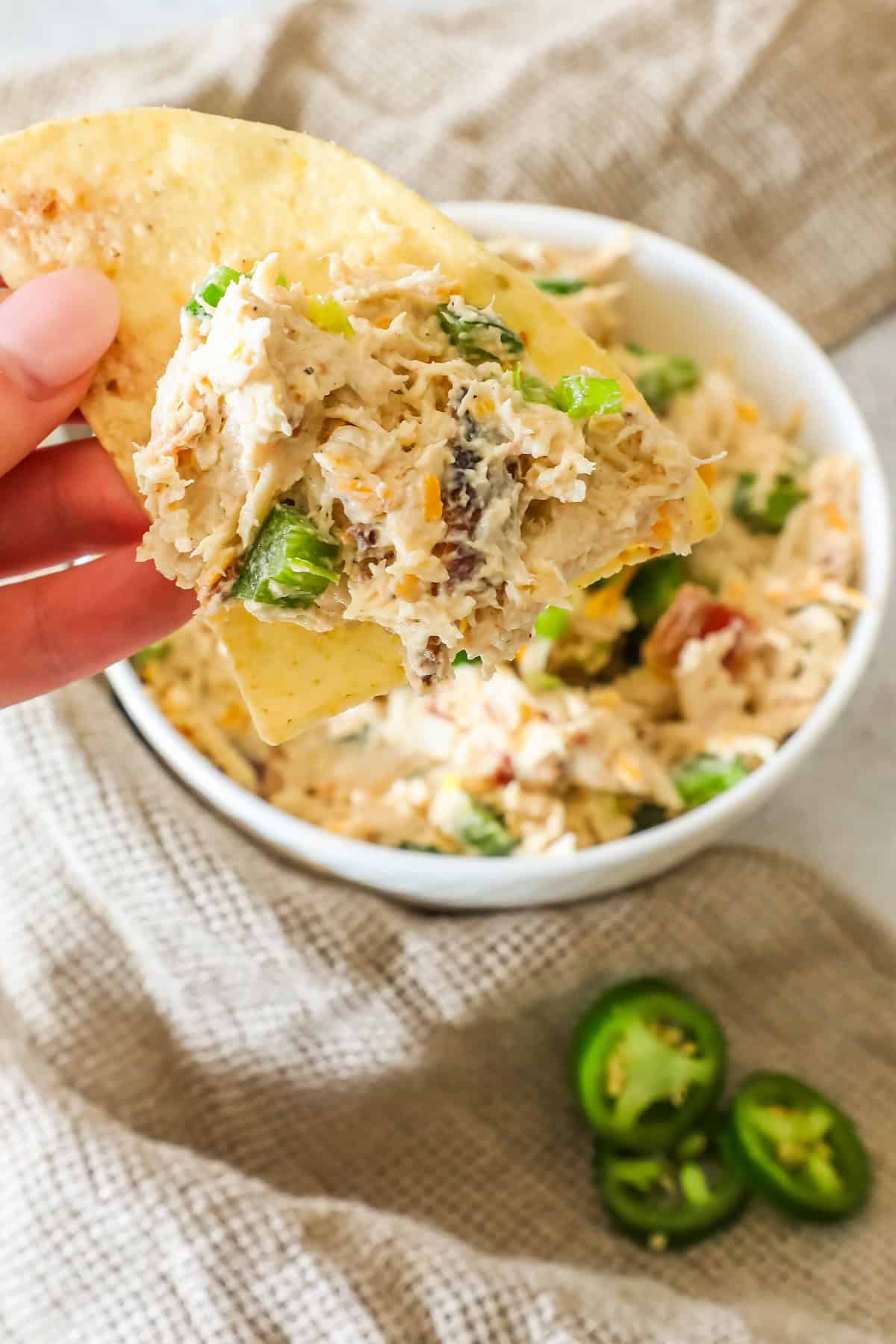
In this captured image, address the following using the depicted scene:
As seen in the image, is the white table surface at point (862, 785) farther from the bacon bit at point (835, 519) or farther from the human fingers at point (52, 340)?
the human fingers at point (52, 340)

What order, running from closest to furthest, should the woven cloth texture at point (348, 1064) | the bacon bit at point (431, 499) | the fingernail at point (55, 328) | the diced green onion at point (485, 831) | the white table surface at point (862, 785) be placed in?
the bacon bit at point (431, 499)
the fingernail at point (55, 328)
the woven cloth texture at point (348, 1064)
the diced green onion at point (485, 831)
the white table surface at point (862, 785)

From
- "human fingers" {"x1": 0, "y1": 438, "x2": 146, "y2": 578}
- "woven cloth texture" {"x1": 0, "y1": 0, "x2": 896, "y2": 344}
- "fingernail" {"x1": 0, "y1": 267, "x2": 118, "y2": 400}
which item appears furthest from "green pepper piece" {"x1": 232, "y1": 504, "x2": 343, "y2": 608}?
"woven cloth texture" {"x1": 0, "y1": 0, "x2": 896, "y2": 344}

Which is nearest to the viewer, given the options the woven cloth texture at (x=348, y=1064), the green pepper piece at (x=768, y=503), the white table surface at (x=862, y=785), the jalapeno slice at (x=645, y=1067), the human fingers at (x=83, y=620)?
the human fingers at (x=83, y=620)

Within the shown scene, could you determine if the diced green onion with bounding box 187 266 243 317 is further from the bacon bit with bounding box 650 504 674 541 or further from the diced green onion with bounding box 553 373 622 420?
the bacon bit with bounding box 650 504 674 541

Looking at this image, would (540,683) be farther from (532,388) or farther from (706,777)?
(532,388)

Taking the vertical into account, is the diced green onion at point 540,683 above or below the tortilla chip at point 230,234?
below

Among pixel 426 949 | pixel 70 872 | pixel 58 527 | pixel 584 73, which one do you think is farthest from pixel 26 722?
pixel 584 73

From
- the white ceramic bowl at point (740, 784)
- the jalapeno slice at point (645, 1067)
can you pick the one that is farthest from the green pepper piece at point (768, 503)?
the jalapeno slice at point (645, 1067)

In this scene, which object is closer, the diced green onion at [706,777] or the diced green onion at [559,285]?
the diced green onion at [706,777]

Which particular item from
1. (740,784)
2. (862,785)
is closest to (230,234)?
(740,784)
